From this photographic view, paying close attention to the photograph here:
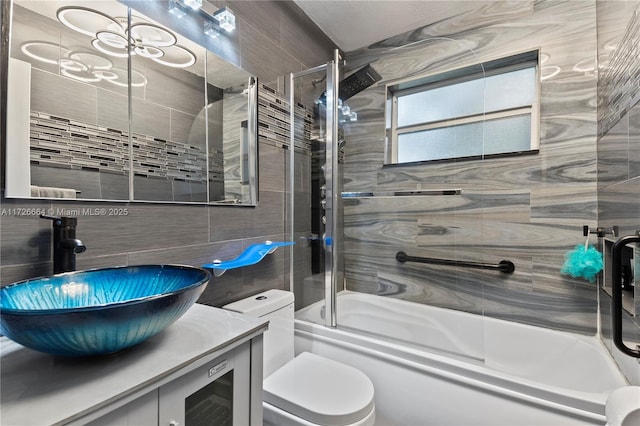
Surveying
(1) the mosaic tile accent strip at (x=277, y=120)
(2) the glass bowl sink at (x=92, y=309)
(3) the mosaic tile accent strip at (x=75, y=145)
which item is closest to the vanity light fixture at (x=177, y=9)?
(1) the mosaic tile accent strip at (x=277, y=120)

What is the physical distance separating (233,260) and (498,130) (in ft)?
6.38

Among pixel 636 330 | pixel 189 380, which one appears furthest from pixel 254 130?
pixel 636 330

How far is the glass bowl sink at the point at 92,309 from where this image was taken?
516 millimetres

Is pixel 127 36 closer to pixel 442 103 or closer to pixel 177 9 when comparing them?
pixel 177 9

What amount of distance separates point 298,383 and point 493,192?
5.65 feet

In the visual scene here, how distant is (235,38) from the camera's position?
1547mm

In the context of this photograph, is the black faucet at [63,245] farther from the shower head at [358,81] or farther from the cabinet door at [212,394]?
the shower head at [358,81]

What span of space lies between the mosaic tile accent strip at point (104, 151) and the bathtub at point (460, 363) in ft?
3.85

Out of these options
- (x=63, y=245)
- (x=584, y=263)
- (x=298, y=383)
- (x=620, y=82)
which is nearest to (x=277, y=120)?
(x=63, y=245)

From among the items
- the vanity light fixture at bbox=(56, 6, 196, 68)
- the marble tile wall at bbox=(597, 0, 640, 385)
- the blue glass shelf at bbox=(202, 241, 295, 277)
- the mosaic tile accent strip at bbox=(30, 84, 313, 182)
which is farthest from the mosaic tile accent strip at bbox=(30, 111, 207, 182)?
the marble tile wall at bbox=(597, 0, 640, 385)

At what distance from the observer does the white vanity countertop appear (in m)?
0.47

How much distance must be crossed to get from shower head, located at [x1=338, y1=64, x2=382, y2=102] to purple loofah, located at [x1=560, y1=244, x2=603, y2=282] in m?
1.72

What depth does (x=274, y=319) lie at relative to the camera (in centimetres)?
151

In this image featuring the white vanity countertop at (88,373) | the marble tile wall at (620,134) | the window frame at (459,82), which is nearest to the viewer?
the white vanity countertop at (88,373)
